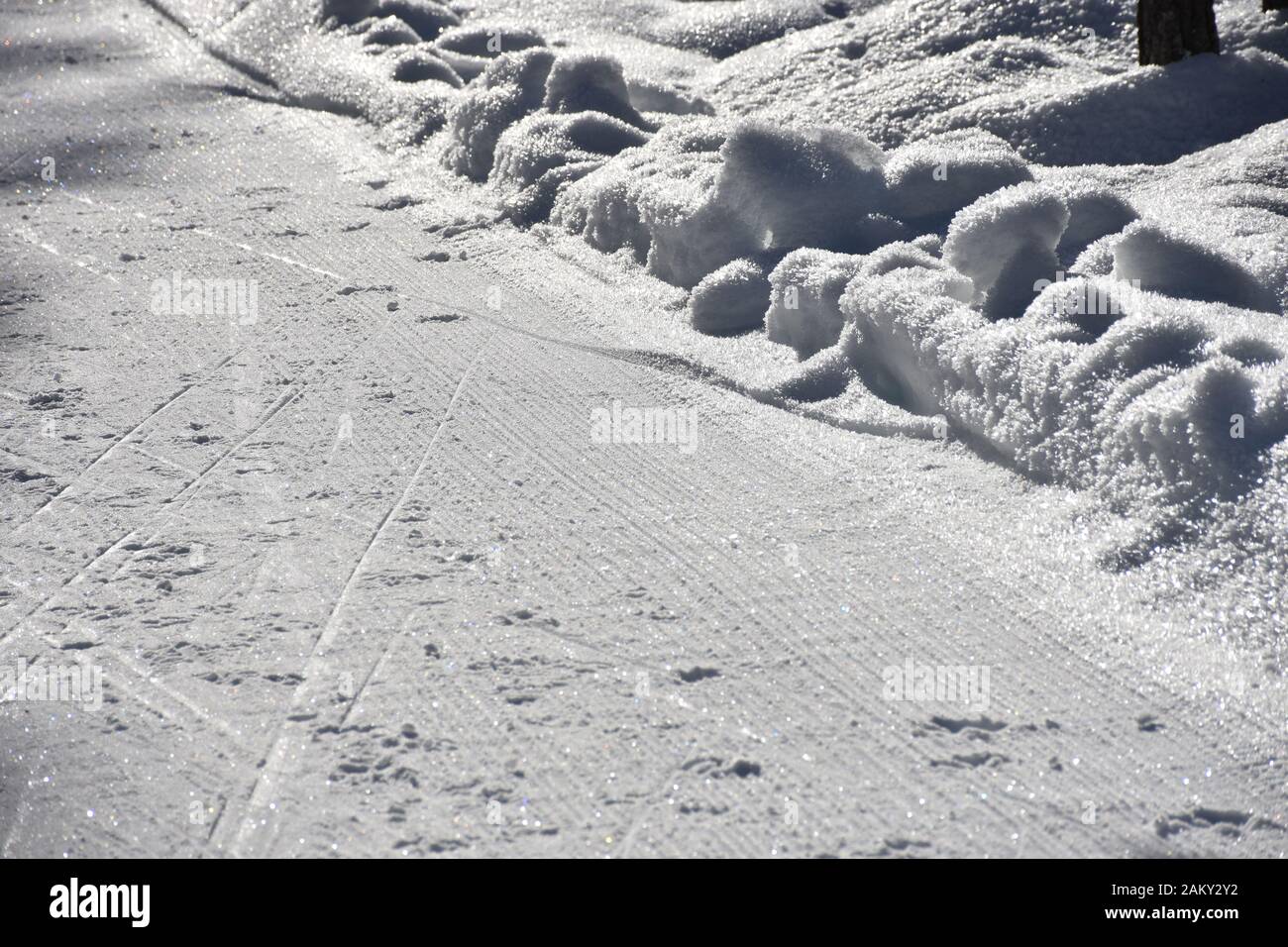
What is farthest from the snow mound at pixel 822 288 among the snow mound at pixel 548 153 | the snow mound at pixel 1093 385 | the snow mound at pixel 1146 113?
the snow mound at pixel 548 153

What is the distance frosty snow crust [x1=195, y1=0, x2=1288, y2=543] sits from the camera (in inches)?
111

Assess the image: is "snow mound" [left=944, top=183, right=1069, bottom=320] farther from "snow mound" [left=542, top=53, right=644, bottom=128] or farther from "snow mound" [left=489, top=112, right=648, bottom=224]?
"snow mound" [left=542, top=53, right=644, bottom=128]

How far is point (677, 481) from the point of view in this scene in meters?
3.04

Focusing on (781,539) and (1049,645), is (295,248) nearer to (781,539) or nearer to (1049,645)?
(781,539)

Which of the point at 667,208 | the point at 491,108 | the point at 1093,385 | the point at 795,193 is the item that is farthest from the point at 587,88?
the point at 1093,385

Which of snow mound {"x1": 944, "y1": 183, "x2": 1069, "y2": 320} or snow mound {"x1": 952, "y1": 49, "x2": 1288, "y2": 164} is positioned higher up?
snow mound {"x1": 952, "y1": 49, "x2": 1288, "y2": 164}

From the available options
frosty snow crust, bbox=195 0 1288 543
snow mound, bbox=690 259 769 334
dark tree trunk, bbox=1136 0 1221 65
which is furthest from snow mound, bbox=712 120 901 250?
dark tree trunk, bbox=1136 0 1221 65

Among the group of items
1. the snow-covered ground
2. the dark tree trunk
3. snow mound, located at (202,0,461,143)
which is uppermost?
the dark tree trunk

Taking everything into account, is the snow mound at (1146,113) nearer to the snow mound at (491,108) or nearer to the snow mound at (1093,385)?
the snow mound at (1093,385)

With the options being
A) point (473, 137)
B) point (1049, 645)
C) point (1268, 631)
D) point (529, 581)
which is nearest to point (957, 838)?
point (1049, 645)

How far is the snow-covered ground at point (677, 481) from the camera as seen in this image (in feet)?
6.64

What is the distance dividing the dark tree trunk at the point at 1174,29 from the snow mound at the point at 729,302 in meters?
2.61

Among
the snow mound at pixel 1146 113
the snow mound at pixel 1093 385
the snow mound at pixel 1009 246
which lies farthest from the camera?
the snow mound at pixel 1146 113

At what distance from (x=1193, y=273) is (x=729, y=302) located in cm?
145
